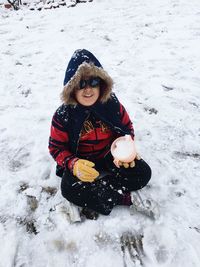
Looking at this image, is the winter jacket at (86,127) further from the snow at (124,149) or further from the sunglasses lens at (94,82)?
the snow at (124,149)

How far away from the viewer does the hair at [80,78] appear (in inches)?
92.3

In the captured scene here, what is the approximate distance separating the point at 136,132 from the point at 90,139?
2.95 feet

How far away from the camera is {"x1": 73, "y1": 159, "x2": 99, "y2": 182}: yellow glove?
7.95 feet

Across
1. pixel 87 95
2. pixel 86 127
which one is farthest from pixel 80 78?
pixel 86 127

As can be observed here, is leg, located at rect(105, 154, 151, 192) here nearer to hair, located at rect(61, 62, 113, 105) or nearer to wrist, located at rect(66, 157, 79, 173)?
wrist, located at rect(66, 157, 79, 173)

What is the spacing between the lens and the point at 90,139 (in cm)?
269

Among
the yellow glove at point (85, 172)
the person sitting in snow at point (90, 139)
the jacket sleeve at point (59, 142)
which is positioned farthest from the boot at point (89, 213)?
the jacket sleeve at point (59, 142)

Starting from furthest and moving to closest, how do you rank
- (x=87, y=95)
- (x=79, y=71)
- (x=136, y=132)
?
(x=136, y=132), (x=87, y=95), (x=79, y=71)

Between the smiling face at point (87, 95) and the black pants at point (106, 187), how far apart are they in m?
0.56

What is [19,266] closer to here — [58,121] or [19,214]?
[19,214]

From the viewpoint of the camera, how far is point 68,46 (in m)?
5.78

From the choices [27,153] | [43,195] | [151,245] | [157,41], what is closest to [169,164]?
[151,245]

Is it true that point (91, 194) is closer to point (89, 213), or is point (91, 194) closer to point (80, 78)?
point (89, 213)

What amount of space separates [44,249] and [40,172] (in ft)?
2.73
